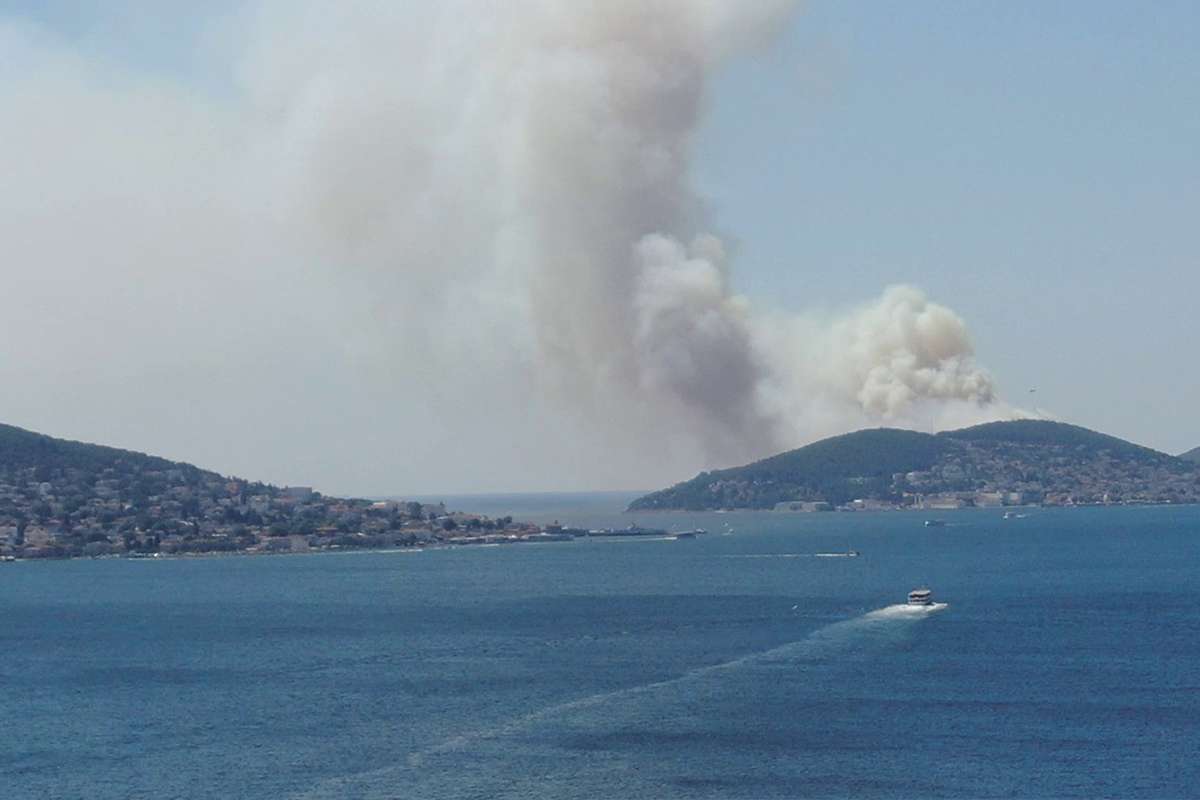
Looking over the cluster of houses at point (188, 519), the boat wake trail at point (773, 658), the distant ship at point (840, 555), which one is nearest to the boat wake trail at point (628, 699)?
the boat wake trail at point (773, 658)

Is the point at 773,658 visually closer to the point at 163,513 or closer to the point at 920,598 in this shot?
the point at 920,598

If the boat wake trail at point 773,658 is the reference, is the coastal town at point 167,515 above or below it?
above

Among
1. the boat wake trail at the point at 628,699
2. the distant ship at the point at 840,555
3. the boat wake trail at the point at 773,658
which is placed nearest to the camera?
the boat wake trail at the point at 628,699

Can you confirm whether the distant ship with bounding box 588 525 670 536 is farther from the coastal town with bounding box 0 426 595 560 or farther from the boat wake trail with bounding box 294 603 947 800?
the boat wake trail with bounding box 294 603 947 800

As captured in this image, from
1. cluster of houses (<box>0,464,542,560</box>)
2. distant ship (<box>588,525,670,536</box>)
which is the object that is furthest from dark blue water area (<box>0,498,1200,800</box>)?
distant ship (<box>588,525,670,536</box>)

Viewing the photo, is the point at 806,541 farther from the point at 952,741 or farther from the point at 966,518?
the point at 952,741

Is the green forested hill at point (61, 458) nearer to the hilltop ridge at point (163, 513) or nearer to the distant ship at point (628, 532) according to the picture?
the hilltop ridge at point (163, 513)

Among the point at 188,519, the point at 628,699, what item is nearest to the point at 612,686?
the point at 628,699
